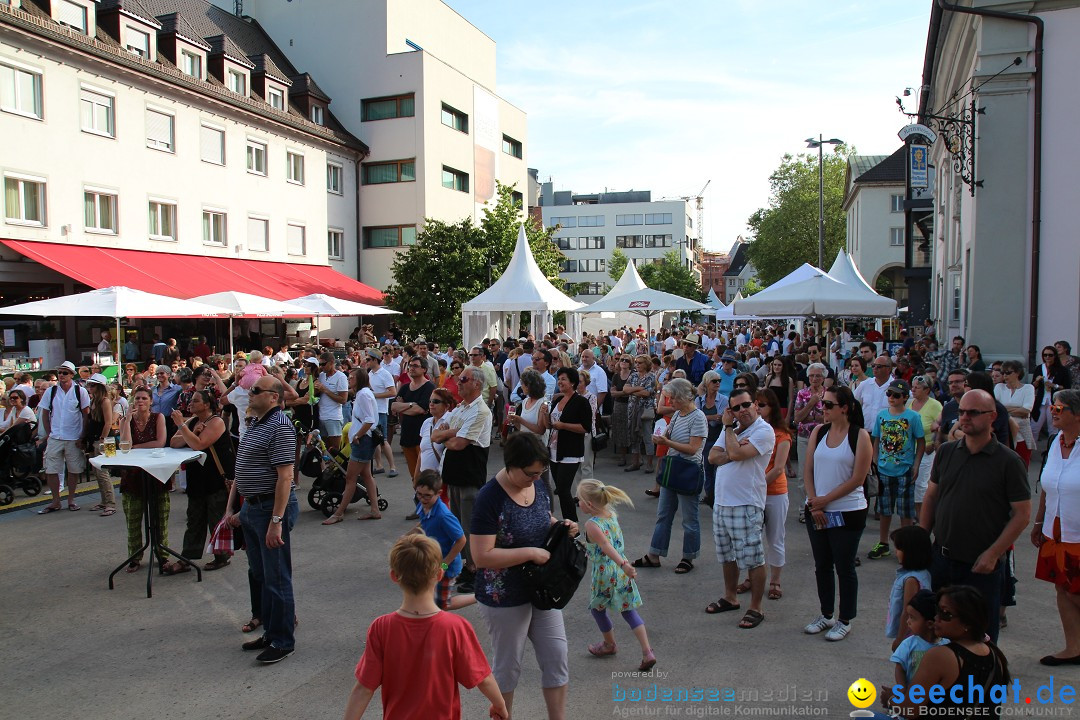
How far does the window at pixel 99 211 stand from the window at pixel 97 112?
5.66 ft

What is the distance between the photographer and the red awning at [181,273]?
1895 cm

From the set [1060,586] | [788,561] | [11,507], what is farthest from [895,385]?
[11,507]

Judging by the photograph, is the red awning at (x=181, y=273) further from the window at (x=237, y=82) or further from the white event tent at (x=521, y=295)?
the white event tent at (x=521, y=295)

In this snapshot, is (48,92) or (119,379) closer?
(119,379)

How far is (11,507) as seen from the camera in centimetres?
951

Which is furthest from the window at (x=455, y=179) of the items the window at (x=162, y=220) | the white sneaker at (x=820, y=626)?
the white sneaker at (x=820, y=626)

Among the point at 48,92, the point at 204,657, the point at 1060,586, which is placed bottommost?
the point at 204,657

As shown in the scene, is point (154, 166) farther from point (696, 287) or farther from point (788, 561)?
point (696, 287)

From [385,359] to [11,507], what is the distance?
5543mm

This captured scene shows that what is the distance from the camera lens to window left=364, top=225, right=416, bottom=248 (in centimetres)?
3369

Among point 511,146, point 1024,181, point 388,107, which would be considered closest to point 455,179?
point 388,107

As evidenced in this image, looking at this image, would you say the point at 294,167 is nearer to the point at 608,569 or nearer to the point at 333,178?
the point at 333,178

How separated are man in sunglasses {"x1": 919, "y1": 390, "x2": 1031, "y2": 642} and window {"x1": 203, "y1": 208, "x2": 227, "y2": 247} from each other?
25.5 m

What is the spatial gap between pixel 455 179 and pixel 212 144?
12.7 meters
